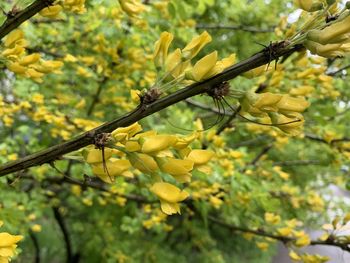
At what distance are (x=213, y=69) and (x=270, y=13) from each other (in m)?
3.99

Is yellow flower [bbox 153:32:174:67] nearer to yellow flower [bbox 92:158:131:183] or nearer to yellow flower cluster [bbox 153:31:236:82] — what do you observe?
yellow flower cluster [bbox 153:31:236:82]

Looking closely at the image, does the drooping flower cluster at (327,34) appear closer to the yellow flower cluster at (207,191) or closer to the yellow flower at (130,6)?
the yellow flower at (130,6)

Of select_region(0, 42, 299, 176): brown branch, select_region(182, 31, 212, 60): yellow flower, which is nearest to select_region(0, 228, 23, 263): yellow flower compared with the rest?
select_region(0, 42, 299, 176): brown branch

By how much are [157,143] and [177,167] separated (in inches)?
2.5

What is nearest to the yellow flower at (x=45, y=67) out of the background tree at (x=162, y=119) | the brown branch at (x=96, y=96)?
the background tree at (x=162, y=119)

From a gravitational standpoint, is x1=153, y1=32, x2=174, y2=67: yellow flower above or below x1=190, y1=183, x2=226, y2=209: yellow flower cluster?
below

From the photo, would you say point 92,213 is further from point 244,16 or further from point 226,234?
point 226,234

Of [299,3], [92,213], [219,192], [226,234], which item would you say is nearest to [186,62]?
[299,3]

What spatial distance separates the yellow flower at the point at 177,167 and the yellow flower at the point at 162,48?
22 centimetres

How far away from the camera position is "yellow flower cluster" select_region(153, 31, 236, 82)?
A: 0.88 m

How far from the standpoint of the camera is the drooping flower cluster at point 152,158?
93cm

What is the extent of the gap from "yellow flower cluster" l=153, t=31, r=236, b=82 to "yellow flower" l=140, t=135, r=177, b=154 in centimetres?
12

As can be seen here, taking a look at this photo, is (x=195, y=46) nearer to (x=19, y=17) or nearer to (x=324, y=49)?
(x=324, y=49)

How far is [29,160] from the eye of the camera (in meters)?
0.98
